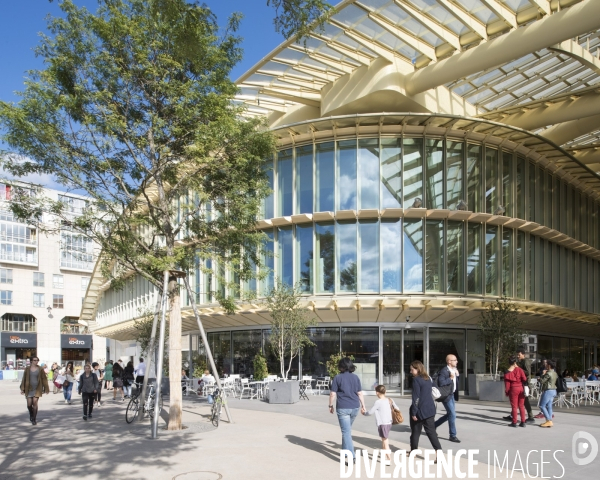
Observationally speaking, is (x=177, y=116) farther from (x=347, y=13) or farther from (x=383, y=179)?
(x=383, y=179)

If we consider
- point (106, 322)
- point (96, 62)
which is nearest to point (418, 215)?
point (96, 62)

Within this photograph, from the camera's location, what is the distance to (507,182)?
2784cm

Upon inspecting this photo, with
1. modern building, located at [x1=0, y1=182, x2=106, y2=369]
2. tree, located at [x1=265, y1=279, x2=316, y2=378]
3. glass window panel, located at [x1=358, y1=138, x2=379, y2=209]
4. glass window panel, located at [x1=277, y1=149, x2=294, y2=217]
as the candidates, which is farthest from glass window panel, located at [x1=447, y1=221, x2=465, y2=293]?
modern building, located at [x1=0, y1=182, x2=106, y2=369]

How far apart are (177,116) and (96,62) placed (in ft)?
7.69

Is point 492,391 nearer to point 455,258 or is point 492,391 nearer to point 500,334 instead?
point 500,334

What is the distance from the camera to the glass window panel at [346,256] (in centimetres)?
2547

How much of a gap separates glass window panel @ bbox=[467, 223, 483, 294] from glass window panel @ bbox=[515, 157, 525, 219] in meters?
3.07

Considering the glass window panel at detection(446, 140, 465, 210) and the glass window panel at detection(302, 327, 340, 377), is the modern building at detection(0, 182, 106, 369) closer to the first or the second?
the glass window panel at detection(302, 327, 340, 377)

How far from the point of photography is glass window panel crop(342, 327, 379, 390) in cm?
2522

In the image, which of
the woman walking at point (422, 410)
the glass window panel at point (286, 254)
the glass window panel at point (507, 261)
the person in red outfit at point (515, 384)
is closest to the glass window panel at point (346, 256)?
the glass window panel at point (286, 254)

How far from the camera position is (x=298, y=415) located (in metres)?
16.9

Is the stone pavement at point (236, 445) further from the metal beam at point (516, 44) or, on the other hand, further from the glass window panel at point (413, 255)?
the metal beam at point (516, 44)

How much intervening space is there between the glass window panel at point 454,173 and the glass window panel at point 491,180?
1429mm

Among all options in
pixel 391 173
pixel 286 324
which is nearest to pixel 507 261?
pixel 391 173
